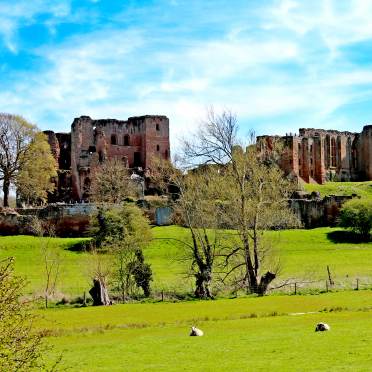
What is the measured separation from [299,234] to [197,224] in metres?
22.6

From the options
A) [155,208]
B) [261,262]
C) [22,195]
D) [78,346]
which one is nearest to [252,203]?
[261,262]

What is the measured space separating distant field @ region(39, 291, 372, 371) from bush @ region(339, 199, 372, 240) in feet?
92.4

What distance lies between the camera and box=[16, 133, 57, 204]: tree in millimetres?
73250

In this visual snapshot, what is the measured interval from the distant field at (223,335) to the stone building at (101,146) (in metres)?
56.1

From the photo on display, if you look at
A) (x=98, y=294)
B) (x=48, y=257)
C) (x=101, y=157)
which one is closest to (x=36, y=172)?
(x=101, y=157)

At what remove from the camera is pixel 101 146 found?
9581 cm

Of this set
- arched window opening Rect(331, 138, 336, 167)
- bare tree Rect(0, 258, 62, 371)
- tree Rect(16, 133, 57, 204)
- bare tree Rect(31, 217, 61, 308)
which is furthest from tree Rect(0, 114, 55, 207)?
bare tree Rect(0, 258, 62, 371)

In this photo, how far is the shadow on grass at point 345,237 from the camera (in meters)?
63.5

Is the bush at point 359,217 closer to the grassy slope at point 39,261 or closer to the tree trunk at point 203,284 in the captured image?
the grassy slope at point 39,261

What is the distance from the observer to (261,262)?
42.8 m

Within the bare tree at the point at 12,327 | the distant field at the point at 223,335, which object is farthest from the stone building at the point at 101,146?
the bare tree at the point at 12,327

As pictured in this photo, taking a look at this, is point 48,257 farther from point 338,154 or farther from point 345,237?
point 338,154

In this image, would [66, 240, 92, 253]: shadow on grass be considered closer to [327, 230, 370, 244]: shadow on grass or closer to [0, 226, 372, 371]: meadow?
[0, 226, 372, 371]: meadow

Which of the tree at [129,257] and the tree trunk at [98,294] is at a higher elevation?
the tree at [129,257]
